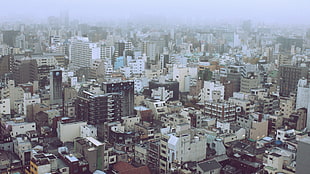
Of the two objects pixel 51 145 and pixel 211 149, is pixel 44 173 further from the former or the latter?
pixel 211 149

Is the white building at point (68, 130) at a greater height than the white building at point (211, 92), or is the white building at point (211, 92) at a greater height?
the white building at point (211, 92)

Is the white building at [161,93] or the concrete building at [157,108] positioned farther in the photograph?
the white building at [161,93]

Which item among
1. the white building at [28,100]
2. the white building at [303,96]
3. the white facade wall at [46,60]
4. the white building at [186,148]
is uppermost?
the white facade wall at [46,60]

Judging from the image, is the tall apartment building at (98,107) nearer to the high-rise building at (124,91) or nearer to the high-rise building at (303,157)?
the high-rise building at (124,91)

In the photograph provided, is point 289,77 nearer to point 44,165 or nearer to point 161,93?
point 161,93

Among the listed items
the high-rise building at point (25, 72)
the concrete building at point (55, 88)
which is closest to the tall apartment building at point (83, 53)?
the high-rise building at point (25, 72)

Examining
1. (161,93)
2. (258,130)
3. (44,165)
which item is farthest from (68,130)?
(258,130)

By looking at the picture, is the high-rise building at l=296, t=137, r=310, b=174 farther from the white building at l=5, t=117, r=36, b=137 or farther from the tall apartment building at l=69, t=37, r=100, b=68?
the tall apartment building at l=69, t=37, r=100, b=68
